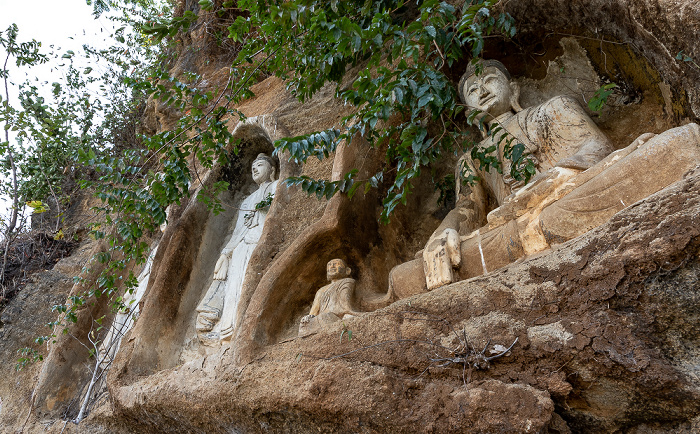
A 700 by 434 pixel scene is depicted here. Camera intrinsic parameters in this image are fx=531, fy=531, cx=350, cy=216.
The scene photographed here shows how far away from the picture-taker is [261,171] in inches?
209

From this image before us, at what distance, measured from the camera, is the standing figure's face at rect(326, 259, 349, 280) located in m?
3.58

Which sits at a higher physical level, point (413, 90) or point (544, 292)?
point (413, 90)

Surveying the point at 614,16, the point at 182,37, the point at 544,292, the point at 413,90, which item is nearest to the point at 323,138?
the point at 413,90

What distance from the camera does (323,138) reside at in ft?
11.2

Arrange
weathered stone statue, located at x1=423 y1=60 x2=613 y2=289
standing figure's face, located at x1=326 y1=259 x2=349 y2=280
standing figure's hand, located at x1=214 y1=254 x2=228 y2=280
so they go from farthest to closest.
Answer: standing figure's hand, located at x1=214 y1=254 x2=228 y2=280 → standing figure's face, located at x1=326 y1=259 x2=349 y2=280 → weathered stone statue, located at x1=423 y1=60 x2=613 y2=289

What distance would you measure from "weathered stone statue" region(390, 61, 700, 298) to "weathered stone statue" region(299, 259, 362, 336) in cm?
34

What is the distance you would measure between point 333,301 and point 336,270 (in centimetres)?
29

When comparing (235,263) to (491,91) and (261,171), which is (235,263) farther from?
(491,91)

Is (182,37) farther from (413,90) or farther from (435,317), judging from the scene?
(435,317)

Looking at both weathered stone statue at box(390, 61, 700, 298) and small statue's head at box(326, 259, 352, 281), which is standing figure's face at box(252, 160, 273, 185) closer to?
small statue's head at box(326, 259, 352, 281)

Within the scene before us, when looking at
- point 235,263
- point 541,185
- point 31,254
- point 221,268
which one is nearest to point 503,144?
point 541,185

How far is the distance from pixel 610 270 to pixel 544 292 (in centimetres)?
28

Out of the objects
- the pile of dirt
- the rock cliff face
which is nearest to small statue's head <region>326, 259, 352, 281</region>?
the rock cliff face

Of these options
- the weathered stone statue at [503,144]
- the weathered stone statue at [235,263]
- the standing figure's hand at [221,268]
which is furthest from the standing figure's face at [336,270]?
the standing figure's hand at [221,268]
